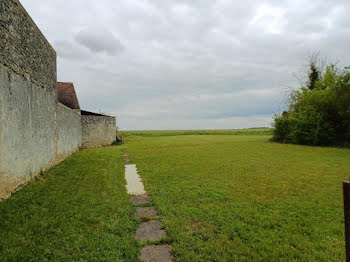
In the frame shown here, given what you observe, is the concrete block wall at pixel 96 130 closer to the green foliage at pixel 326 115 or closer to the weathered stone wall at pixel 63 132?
the weathered stone wall at pixel 63 132

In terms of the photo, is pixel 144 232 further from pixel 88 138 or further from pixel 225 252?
pixel 88 138

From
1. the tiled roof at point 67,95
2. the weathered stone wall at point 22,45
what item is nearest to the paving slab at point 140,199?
the weathered stone wall at point 22,45

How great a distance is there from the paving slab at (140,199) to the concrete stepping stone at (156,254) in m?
1.82

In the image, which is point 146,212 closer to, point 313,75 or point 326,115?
point 326,115

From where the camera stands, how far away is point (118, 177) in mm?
7137

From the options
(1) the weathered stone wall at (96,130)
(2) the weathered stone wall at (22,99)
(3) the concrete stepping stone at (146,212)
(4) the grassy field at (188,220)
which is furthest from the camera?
(1) the weathered stone wall at (96,130)

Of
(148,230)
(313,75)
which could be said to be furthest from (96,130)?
(313,75)

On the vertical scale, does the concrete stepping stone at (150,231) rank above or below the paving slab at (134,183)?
below

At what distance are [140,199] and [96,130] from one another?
584 inches

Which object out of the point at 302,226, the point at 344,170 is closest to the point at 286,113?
the point at 344,170

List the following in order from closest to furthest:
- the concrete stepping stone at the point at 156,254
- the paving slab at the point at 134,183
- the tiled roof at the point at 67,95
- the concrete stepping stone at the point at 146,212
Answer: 1. the concrete stepping stone at the point at 156,254
2. the concrete stepping stone at the point at 146,212
3. the paving slab at the point at 134,183
4. the tiled roof at the point at 67,95

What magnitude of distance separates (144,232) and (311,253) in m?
2.30

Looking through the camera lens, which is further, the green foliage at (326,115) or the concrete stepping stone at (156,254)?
the green foliage at (326,115)

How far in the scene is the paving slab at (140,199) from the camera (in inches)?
185
